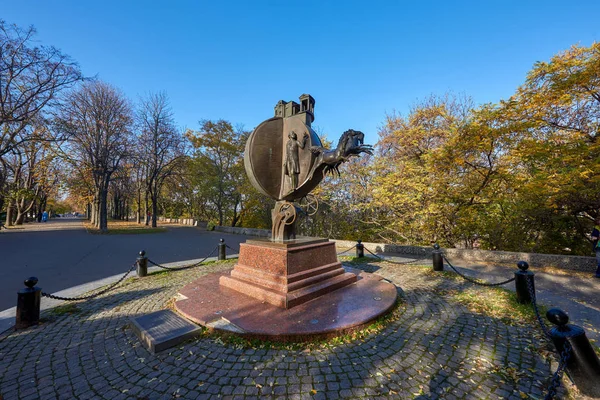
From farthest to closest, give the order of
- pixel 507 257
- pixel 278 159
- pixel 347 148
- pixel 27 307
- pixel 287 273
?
1. pixel 507 257
2. pixel 278 159
3. pixel 347 148
4. pixel 287 273
5. pixel 27 307

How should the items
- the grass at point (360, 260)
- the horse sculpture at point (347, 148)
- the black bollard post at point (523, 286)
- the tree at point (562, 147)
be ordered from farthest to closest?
the grass at point (360, 260) → the tree at point (562, 147) → the horse sculpture at point (347, 148) → the black bollard post at point (523, 286)

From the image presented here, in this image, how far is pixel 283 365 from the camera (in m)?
2.94

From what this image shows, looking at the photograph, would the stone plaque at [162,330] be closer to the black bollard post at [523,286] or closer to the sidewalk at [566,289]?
the sidewalk at [566,289]

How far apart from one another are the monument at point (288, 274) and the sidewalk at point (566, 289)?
319 cm

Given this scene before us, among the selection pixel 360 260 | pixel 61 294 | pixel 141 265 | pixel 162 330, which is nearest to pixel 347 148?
pixel 162 330

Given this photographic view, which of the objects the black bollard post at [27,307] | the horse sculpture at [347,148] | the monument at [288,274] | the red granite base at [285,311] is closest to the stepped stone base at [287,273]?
the monument at [288,274]

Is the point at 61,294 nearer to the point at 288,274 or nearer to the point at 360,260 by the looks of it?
the point at 288,274

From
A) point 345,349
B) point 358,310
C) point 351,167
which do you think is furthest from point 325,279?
point 351,167

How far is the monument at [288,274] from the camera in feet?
12.9

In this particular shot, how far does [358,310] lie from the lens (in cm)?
423

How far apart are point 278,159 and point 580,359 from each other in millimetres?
6026

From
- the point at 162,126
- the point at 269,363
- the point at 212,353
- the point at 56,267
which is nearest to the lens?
the point at 269,363

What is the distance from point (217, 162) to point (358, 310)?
24.1 metres

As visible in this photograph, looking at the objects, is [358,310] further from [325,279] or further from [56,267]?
[56,267]
